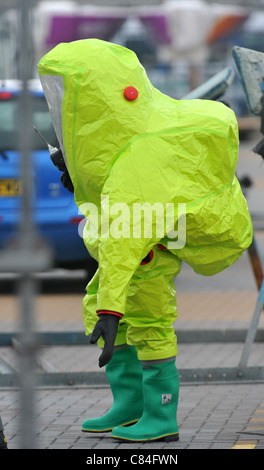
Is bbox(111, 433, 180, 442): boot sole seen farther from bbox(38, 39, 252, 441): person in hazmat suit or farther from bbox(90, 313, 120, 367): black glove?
bbox(90, 313, 120, 367): black glove

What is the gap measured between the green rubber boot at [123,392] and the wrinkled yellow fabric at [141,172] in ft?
0.72

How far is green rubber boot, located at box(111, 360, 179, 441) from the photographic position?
466cm

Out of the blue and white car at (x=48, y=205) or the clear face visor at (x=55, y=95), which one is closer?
the clear face visor at (x=55, y=95)

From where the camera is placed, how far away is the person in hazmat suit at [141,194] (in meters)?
4.35

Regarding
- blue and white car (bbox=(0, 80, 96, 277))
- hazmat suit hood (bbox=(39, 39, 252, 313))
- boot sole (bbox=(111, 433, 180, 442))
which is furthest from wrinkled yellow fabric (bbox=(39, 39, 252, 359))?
blue and white car (bbox=(0, 80, 96, 277))

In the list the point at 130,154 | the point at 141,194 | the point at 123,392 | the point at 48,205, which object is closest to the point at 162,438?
the point at 123,392

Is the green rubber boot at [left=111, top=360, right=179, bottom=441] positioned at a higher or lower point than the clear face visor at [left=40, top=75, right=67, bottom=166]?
lower

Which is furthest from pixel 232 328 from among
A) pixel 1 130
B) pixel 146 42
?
pixel 146 42

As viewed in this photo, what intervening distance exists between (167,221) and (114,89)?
62 centimetres

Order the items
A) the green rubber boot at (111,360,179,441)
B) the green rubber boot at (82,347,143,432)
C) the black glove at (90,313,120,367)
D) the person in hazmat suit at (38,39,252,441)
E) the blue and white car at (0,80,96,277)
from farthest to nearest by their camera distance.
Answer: the blue and white car at (0,80,96,277) < the green rubber boot at (82,347,143,432) < the green rubber boot at (111,360,179,441) < the person in hazmat suit at (38,39,252,441) < the black glove at (90,313,120,367)

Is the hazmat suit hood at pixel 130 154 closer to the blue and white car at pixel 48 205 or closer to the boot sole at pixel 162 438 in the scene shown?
the boot sole at pixel 162 438

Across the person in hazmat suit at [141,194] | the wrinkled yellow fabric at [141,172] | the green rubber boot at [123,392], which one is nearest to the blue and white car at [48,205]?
the green rubber boot at [123,392]

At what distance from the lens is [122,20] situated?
62.2 ft

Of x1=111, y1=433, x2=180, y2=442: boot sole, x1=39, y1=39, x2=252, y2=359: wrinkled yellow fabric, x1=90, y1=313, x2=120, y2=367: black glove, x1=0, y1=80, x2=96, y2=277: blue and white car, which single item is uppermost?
x1=39, y1=39, x2=252, y2=359: wrinkled yellow fabric
